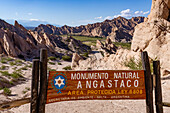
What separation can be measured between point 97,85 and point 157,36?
1272cm

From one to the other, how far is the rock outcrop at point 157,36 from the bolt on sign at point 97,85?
8.88 m

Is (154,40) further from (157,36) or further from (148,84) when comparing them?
(148,84)

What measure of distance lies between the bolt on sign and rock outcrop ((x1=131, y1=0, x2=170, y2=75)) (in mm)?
8885

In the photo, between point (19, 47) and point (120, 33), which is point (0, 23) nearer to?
point (19, 47)

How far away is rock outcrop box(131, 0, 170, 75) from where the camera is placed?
12953 millimetres

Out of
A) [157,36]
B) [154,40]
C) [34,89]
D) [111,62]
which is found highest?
[157,36]

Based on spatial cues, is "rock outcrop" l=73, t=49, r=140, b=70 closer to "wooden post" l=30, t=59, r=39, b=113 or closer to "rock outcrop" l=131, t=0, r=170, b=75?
"rock outcrop" l=131, t=0, r=170, b=75

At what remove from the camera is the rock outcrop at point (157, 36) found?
13.0 meters

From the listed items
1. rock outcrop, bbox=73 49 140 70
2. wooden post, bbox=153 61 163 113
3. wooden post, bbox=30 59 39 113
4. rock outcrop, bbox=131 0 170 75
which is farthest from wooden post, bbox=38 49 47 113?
rock outcrop, bbox=73 49 140 70

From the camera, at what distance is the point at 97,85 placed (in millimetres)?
4250

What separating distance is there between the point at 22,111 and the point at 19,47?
2998cm

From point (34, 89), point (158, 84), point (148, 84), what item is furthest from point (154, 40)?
point (34, 89)

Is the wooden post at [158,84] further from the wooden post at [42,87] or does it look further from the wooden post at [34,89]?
the wooden post at [34,89]

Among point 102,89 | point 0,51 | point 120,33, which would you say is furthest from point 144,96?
point 120,33
